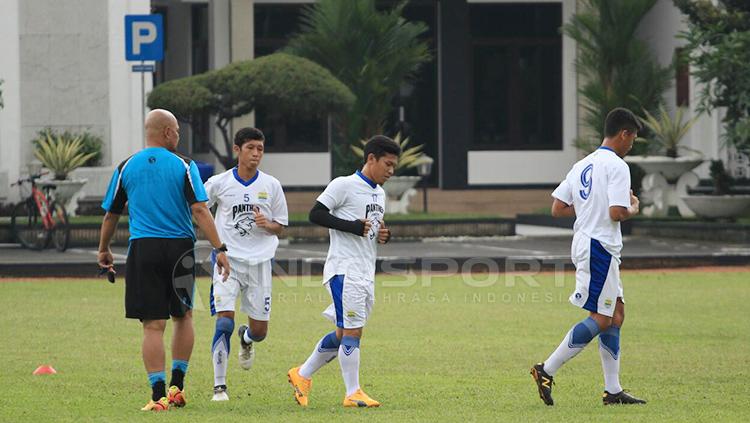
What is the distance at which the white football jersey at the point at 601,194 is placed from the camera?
31.5ft

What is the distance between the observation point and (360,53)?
30156mm

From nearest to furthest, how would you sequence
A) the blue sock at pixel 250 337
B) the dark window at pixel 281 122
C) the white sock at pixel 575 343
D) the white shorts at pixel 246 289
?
the white sock at pixel 575 343, the white shorts at pixel 246 289, the blue sock at pixel 250 337, the dark window at pixel 281 122

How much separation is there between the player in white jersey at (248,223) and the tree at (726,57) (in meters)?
16.2

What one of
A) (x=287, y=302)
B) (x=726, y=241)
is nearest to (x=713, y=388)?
(x=287, y=302)

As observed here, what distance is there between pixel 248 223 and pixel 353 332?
4.57 ft

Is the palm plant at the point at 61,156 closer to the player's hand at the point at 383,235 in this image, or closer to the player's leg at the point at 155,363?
the player's hand at the point at 383,235

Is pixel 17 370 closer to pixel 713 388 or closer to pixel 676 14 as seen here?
pixel 713 388

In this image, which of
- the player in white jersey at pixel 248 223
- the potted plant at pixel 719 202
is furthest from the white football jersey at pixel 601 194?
the potted plant at pixel 719 202

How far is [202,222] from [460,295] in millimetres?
8751

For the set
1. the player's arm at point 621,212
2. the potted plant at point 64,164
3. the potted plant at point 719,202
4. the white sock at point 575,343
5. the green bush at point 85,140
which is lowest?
the white sock at point 575,343

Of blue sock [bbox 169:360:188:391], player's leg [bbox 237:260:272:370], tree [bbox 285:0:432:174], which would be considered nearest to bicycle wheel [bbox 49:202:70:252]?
tree [bbox 285:0:432:174]

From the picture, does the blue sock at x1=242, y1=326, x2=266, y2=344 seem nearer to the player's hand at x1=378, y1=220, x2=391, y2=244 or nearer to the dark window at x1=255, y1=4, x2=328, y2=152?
the player's hand at x1=378, y1=220, x2=391, y2=244

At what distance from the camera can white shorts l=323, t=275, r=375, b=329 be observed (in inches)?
387

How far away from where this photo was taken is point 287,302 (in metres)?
17.2
